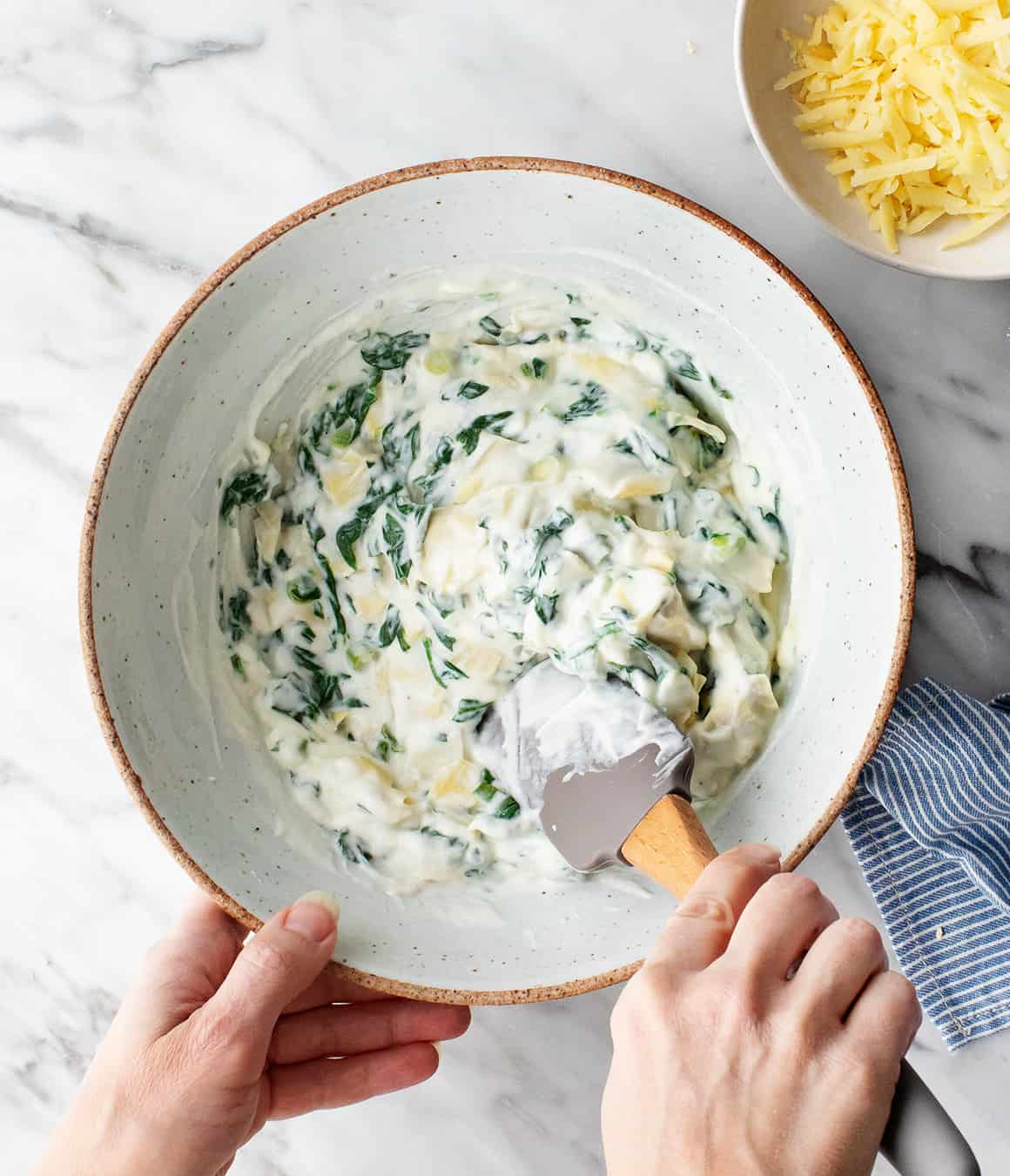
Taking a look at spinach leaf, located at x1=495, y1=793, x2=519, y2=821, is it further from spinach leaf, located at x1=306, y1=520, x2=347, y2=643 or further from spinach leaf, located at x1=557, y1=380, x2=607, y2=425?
spinach leaf, located at x1=557, y1=380, x2=607, y2=425

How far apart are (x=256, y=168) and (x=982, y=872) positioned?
1368mm

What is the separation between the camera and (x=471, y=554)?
1394 millimetres

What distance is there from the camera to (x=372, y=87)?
152 cm

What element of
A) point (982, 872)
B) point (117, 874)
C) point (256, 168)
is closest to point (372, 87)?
point (256, 168)

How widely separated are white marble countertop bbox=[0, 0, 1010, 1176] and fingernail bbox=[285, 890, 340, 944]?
1.37 feet

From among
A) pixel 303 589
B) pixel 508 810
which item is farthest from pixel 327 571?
pixel 508 810

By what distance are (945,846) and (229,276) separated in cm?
116

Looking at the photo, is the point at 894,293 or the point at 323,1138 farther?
the point at 323,1138

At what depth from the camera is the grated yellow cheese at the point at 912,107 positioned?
1298 mm

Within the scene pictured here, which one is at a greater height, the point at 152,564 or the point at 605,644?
the point at 605,644

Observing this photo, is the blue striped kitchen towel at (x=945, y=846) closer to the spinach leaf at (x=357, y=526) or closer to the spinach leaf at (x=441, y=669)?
the spinach leaf at (x=441, y=669)

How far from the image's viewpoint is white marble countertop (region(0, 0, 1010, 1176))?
151 centimetres

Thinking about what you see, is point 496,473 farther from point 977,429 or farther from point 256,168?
point 977,429

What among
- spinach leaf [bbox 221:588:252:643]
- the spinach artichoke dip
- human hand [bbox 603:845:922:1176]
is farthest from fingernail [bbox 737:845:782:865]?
spinach leaf [bbox 221:588:252:643]
